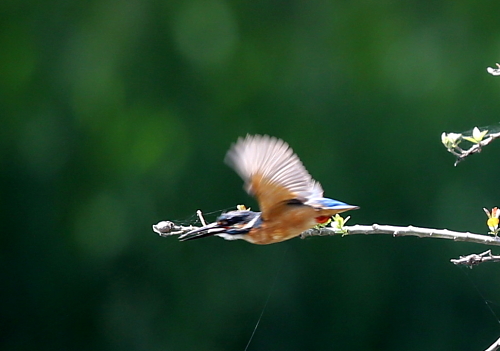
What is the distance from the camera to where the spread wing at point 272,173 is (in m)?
0.69

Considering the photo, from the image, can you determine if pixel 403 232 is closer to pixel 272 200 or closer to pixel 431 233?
pixel 431 233

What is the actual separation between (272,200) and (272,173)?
3 centimetres

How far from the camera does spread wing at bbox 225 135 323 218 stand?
692mm

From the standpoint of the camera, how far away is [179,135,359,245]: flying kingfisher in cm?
69

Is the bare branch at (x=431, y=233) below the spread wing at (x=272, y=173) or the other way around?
below

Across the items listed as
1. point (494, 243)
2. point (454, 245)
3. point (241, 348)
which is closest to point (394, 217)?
point (454, 245)

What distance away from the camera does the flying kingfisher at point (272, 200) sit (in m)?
0.69

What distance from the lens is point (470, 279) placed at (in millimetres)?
1748

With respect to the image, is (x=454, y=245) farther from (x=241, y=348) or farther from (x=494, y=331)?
(x=241, y=348)

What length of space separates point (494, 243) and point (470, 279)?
1.12 meters

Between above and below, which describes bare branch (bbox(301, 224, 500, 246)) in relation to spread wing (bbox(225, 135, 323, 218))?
below

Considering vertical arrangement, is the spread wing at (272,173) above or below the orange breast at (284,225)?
above

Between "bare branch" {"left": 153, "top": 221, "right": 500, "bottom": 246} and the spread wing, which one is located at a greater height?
the spread wing

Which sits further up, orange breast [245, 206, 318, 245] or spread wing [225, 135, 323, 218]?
spread wing [225, 135, 323, 218]
